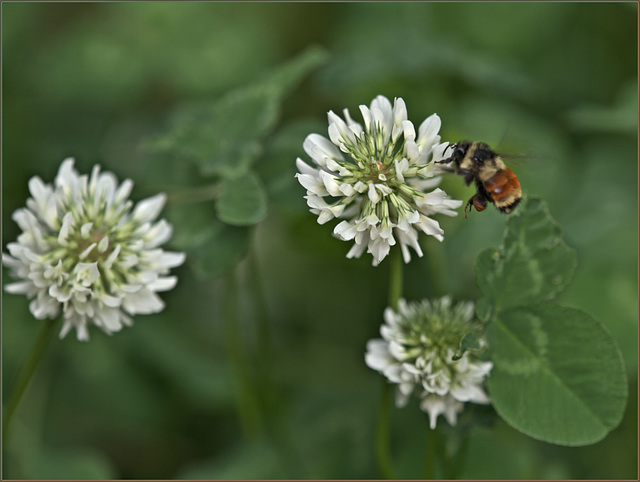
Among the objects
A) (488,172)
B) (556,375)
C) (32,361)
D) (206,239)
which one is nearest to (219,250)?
(206,239)

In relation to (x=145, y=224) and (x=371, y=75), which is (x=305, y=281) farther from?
(x=145, y=224)

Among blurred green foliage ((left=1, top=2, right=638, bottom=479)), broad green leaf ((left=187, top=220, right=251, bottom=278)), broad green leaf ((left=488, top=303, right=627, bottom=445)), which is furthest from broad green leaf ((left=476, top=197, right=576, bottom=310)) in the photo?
broad green leaf ((left=187, top=220, right=251, bottom=278))

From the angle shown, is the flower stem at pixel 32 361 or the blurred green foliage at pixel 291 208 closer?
the flower stem at pixel 32 361

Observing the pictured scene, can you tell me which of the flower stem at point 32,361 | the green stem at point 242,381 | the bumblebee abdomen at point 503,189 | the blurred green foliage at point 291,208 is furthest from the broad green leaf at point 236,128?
the bumblebee abdomen at point 503,189

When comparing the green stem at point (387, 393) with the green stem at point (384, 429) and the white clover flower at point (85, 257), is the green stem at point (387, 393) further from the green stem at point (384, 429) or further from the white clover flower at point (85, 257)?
the white clover flower at point (85, 257)

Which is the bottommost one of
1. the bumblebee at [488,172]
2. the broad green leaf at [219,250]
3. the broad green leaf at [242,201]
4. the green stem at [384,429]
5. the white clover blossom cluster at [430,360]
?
the green stem at [384,429]

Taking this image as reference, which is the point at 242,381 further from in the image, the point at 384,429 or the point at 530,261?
the point at 530,261
